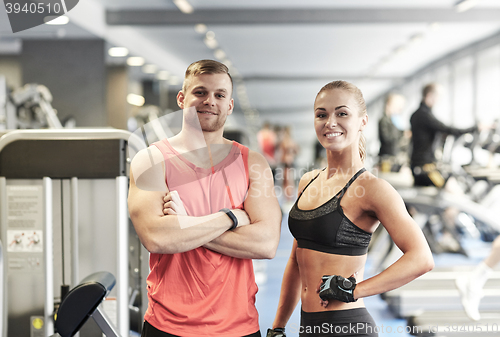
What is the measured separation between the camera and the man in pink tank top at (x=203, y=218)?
1.25 m

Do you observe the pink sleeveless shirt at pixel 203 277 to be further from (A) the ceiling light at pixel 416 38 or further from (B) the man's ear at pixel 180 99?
(A) the ceiling light at pixel 416 38

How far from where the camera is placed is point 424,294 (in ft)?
11.3

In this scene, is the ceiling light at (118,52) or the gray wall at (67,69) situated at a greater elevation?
the ceiling light at (118,52)

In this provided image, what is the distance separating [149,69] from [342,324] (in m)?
8.06

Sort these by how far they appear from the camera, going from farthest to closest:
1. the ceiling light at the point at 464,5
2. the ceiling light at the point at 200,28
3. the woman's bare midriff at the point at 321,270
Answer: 1. the ceiling light at the point at 200,28
2. the ceiling light at the point at 464,5
3. the woman's bare midriff at the point at 321,270

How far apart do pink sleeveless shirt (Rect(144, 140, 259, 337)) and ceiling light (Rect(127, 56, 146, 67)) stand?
6970mm

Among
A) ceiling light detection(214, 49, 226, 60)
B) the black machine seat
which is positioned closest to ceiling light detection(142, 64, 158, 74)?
ceiling light detection(214, 49, 226, 60)

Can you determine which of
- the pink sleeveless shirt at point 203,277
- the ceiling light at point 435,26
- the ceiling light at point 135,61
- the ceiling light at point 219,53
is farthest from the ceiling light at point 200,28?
the pink sleeveless shirt at point 203,277

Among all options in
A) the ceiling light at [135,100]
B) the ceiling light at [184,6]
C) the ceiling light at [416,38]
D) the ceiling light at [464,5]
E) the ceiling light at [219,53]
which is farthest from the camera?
the ceiling light at [135,100]

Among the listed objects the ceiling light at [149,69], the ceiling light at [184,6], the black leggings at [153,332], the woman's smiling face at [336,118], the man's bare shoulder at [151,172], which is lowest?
the black leggings at [153,332]

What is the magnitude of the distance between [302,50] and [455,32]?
2.61 meters

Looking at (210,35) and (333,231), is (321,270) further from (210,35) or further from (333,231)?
(210,35)

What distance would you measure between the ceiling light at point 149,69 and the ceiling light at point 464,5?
4972mm

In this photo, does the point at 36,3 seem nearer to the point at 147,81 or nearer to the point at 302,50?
the point at 302,50
